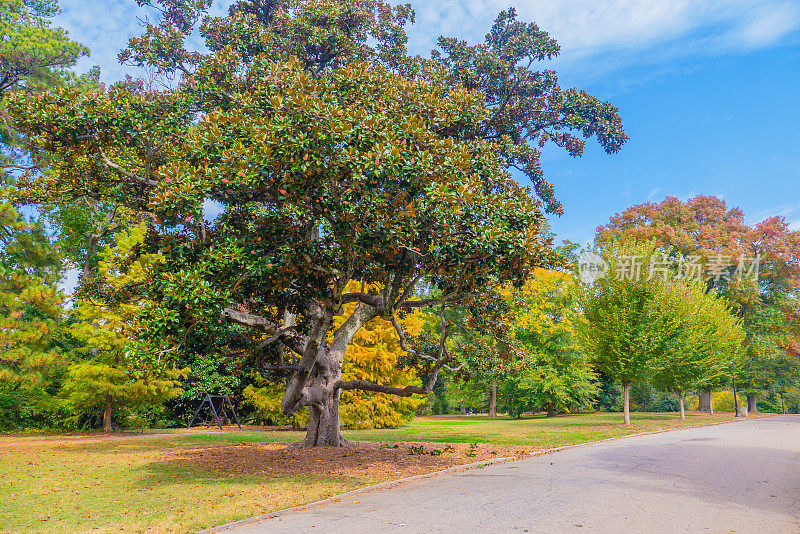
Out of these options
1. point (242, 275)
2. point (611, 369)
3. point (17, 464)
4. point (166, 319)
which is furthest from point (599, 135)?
point (17, 464)

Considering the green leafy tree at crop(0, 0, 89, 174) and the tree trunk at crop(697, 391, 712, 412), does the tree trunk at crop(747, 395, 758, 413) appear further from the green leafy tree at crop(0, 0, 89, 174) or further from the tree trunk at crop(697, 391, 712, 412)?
the green leafy tree at crop(0, 0, 89, 174)

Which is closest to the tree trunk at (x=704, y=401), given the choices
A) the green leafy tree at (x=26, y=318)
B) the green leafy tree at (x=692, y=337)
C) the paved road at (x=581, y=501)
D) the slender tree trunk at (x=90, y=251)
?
the green leafy tree at (x=692, y=337)

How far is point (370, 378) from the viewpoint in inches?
901

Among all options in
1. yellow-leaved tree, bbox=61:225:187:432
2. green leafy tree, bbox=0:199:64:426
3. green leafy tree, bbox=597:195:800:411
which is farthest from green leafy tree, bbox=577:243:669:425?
green leafy tree, bbox=0:199:64:426

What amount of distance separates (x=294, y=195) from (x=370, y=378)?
15.1 meters

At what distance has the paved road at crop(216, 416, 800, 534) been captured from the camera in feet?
19.1

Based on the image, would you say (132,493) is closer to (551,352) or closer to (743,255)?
(551,352)

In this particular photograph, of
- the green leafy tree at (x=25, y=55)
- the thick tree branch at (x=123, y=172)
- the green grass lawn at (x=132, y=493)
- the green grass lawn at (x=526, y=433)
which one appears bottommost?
the green grass lawn at (x=526, y=433)

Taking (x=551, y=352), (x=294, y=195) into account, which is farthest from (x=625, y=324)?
(x=294, y=195)

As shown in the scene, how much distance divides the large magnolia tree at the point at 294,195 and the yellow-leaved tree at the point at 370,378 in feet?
23.3

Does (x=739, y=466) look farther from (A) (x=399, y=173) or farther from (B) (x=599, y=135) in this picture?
(B) (x=599, y=135)

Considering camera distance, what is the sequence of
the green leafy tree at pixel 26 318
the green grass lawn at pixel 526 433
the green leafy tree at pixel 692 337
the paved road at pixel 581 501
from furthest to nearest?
the green leafy tree at pixel 692 337
the green leafy tree at pixel 26 318
the green grass lawn at pixel 526 433
the paved road at pixel 581 501

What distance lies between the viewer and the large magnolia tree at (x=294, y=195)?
8.80 metres

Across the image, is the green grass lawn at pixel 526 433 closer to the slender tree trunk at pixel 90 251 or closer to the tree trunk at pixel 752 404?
the slender tree trunk at pixel 90 251
